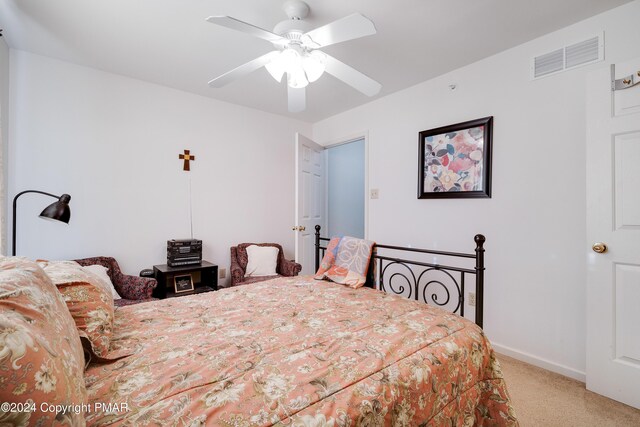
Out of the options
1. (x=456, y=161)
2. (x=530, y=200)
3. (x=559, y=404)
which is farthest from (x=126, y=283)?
(x=530, y=200)

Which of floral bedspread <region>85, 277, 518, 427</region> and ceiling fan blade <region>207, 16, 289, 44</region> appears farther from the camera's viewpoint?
ceiling fan blade <region>207, 16, 289, 44</region>

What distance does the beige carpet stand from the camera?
167 centimetres

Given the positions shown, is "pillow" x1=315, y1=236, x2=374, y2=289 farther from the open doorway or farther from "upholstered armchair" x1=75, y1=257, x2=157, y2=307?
"upholstered armchair" x1=75, y1=257, x2=157, y2=307

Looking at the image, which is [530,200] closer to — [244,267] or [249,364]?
[249,364]

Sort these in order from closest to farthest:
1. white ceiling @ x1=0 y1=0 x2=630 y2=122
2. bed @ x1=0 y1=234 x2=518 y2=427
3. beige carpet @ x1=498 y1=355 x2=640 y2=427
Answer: bed @ x1=0 y1=234 x2=518 y2=427, beige carpet @ x1=498 y1=355 x2=640 y2=427, white ceiling @ x1=0 y1=0 x2=630 y2=122

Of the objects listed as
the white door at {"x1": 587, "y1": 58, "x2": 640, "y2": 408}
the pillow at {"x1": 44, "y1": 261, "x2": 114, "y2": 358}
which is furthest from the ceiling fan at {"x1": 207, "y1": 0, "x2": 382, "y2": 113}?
the white door at {"x1": 587, "y1": 58, "x2": 640, "y2": 408}

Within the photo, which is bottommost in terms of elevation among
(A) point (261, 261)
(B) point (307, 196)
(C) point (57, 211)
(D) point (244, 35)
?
(A) point (261, 261)

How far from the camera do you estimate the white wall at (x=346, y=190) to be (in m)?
4.73

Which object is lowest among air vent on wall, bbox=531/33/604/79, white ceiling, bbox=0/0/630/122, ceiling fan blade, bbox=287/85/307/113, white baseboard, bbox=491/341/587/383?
white baseboard, bbox=491/341/587/383

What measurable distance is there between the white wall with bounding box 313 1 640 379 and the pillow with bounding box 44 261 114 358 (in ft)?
8.60

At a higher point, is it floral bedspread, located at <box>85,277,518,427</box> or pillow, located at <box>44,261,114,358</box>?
pillow, located at <box>44,261,114,358</box>

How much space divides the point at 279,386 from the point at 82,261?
2524 millimetres

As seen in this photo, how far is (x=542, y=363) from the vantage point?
88.0 inches

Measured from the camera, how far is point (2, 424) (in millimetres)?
458
